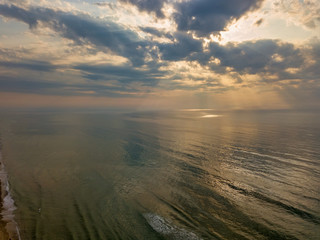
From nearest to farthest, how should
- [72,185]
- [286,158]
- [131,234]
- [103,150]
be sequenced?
[131,234]
[72,185]
[286,158]
[103,150]

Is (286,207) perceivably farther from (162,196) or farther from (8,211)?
(8,211)

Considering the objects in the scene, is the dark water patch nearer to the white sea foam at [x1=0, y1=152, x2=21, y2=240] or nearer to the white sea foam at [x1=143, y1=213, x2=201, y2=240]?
the white sea foam at [x1=143, y1=213, x2=201, y2=240]

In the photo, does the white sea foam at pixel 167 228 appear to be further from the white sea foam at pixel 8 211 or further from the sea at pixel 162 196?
the white sea foam at pixel 8 211

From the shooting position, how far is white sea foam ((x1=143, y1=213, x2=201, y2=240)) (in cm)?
2064

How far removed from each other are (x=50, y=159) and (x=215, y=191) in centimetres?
4259

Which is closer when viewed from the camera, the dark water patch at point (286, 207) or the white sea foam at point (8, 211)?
the white sea foam at point (8, 211)

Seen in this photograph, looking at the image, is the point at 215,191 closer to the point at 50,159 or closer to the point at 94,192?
the point at 94,192

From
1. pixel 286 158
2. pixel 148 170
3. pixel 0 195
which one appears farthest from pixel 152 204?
pixel 286 158

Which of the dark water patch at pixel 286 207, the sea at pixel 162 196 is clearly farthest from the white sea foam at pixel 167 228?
the dark water patch at pixel 286 207

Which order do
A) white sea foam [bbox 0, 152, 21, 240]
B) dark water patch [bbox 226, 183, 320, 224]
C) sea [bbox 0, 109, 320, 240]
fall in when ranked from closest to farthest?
1. white sea foam [bbox 0, 152, 21, 240]
2. sea [bbox 0, 109, 320, 240]
3. dark water patch [bbox 226, 183, 320, 224]

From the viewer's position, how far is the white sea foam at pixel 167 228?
20.6m

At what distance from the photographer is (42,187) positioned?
3278cm

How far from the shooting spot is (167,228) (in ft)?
72.2

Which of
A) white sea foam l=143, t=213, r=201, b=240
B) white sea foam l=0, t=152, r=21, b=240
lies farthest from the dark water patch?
white sea foam l=0, t=152, r=21, b=240
